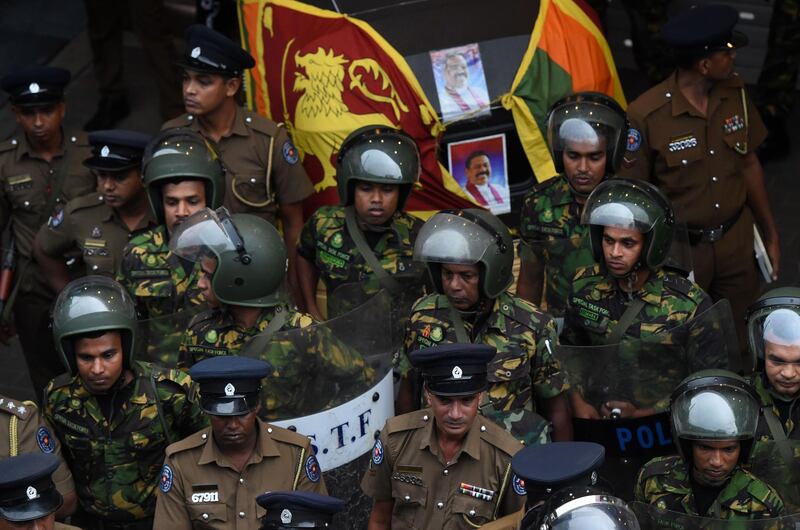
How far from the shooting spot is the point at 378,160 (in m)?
8.51

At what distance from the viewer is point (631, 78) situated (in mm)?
13328

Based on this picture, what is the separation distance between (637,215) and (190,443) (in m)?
2.26

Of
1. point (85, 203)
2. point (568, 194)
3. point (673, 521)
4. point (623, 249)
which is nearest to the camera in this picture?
point (673, 521)

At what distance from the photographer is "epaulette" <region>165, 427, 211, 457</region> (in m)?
6.99

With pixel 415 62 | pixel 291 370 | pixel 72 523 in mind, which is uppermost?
pixel 415 62

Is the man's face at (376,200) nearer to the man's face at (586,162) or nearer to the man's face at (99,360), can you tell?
the man's face at (586,162)

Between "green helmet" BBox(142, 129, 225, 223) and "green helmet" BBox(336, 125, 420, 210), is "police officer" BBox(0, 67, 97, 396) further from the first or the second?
"green helmet" BBox(336, 125, 420, 210)

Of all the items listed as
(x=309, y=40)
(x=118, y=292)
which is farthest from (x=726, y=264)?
(x=118, y=292)

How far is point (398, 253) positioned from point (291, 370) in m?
1.34

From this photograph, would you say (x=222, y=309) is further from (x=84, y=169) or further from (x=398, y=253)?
(x=84, y=169)

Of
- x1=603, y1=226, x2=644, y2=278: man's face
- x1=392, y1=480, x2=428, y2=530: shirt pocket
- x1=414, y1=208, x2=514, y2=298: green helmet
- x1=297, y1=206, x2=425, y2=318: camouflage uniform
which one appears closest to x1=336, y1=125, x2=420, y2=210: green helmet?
x1=297, y1=206, x2=425, y2=318: camouflage uniform

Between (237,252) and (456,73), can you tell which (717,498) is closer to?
(237,252)

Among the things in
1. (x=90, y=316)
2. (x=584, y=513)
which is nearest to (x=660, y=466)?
(x=584, y=513)

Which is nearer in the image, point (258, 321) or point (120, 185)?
point (258, 321)
